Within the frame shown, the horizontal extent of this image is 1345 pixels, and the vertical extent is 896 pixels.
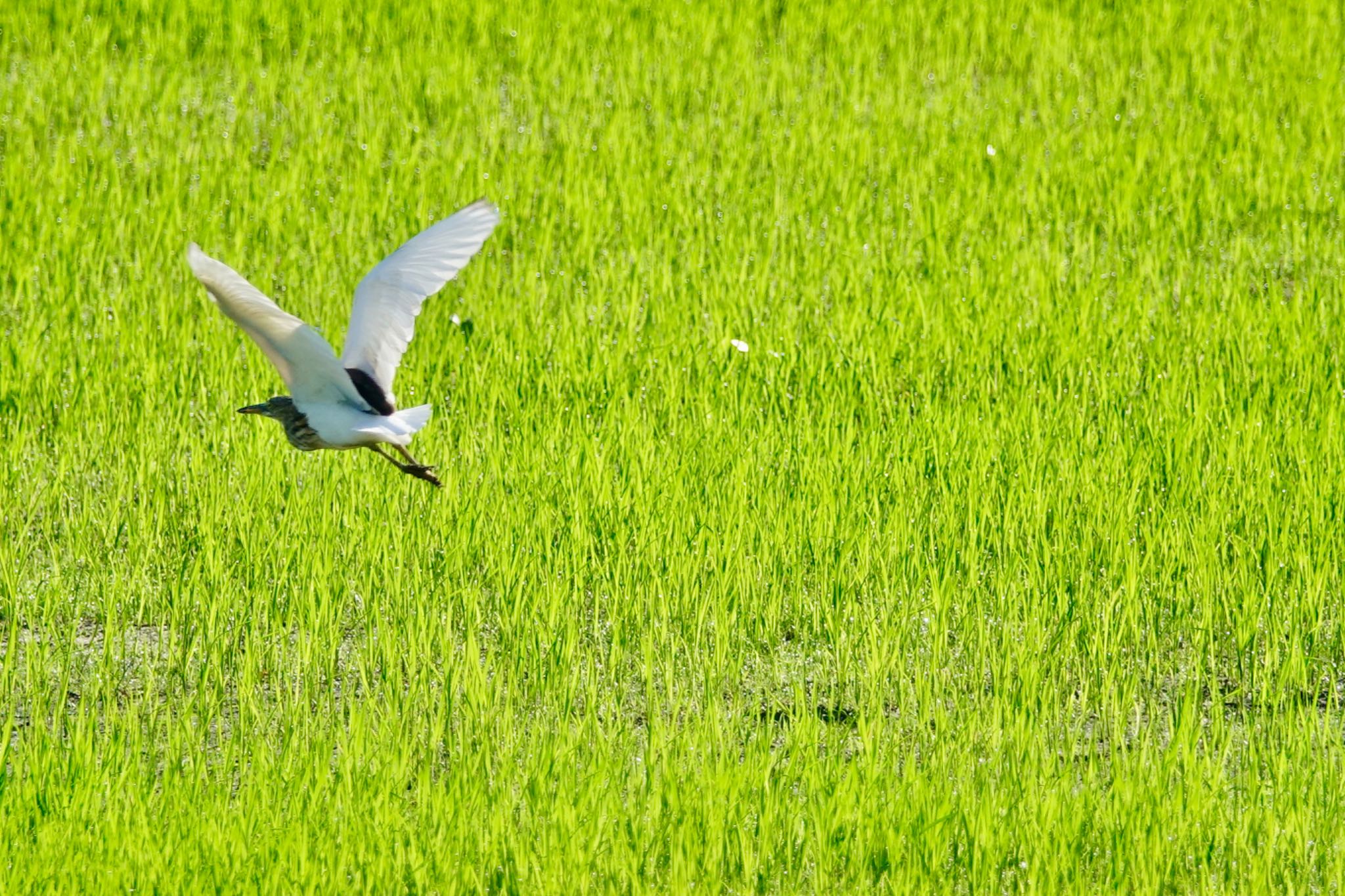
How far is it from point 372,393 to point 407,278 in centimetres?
30

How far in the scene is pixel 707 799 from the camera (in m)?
2.80

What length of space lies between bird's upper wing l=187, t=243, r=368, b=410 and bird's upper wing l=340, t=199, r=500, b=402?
5.5 inches

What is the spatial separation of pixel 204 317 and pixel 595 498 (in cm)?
207

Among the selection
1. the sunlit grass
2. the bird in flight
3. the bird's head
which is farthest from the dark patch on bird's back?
the sunlit grass

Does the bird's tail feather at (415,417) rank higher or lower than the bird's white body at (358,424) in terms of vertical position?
higher

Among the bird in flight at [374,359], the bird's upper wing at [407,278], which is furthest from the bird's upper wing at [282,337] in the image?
the bird's upper wing at [407,278]

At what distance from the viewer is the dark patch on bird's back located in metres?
3.60

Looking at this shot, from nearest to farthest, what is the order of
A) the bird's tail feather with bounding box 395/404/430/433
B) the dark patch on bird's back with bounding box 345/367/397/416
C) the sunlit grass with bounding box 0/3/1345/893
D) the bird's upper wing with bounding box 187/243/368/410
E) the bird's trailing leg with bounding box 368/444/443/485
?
the sunlit grass with bounding box 0/3/1345/893, the bird's upper wing with bounding box 187/243/368/410, the bird's tail feather with bounding box 395/404/430/433, the dark patch on bird's back with bounding box 345/367/397/416, the bird's trailing leg with bounding box 368/444/443/485

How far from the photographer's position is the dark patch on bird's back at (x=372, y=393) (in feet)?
11.8

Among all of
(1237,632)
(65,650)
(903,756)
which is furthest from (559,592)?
(1237,632)

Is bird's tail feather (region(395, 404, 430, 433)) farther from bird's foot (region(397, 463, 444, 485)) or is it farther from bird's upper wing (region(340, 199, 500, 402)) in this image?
bird's foot (region(397, 463, 444, 485))

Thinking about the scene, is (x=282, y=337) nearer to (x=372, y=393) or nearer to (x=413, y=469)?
(x=372, y=393)

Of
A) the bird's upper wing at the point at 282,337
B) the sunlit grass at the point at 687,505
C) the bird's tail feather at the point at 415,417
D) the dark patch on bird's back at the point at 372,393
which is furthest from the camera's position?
the dark patch on bird's back at the point at 372,393

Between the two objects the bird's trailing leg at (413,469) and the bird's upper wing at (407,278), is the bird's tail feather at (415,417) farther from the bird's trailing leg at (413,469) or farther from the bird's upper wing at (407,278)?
the bird's trailing leg at (413,469)
